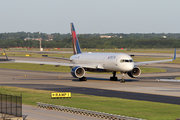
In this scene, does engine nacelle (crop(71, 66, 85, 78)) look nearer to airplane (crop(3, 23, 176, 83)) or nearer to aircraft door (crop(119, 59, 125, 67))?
airplane (crop(3, 23, 176, 83))

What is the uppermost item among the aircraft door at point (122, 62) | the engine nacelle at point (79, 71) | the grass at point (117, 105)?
the aircraft door at point (122, 62)

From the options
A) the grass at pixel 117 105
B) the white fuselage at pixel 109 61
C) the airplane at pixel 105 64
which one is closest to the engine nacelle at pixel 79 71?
the airplane at pixel 105 64

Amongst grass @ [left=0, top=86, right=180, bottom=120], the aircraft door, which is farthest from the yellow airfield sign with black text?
the aircraft door

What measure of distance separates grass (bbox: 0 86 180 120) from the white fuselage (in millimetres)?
16696

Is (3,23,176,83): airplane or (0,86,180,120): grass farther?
(3,23,176,83): airplane

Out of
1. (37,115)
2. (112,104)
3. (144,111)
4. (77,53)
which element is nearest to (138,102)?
(112,104)

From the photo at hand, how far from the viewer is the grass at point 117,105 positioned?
101ft

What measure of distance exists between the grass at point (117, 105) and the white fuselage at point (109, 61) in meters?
16.7

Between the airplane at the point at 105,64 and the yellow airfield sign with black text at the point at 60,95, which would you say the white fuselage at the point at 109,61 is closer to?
the airplane at the point at 105,64

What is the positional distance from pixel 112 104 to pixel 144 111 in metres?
5.22

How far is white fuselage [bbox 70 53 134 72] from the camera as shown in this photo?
6044 centimetres

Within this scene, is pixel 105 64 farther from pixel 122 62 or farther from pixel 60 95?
pixel 60 95

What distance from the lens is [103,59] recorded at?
64.6 m

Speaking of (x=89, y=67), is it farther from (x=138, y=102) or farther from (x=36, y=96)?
(x=138, y=102)
